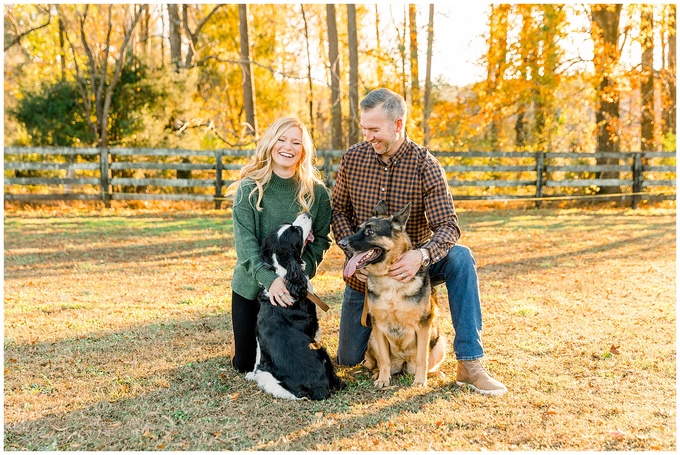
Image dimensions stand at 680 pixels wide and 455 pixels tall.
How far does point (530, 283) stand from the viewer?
290 inches

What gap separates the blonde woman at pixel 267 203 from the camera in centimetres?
432

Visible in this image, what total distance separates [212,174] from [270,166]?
13.1 meters

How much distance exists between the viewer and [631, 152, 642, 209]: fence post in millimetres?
15508

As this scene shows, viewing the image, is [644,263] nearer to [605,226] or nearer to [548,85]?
[605,226]

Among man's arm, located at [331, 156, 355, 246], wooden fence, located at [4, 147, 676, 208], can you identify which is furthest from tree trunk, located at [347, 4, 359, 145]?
man's arm, located at [331, 156, 355, 246]

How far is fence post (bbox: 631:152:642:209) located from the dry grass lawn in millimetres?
6975

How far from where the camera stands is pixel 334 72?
16.6 metres

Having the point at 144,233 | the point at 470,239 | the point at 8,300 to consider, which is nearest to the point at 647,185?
the point at 470,239

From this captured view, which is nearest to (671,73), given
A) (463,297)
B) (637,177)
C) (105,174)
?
(637,177)

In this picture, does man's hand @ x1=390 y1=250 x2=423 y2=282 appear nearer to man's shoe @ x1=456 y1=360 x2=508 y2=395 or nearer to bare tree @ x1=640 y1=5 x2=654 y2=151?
man's shoe @ x1=456 y1=360 x2=508 y2=395

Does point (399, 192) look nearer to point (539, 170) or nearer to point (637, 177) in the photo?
point (539, 170)

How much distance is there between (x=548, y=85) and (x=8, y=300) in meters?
13.7

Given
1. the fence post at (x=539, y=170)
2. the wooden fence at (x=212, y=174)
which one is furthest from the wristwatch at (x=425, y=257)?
the fence post at (x=539, y=170)

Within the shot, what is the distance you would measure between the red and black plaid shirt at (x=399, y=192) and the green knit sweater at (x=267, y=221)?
122 millimetres
